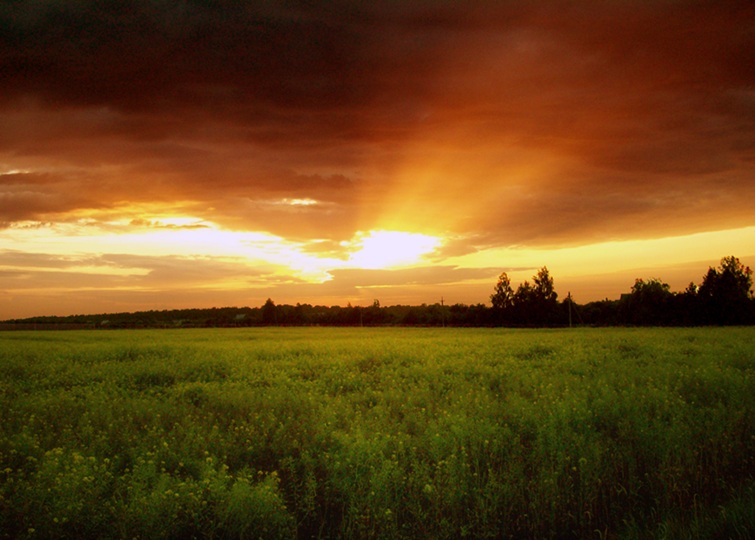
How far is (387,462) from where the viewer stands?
7.22 m

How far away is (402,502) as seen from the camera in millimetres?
6852

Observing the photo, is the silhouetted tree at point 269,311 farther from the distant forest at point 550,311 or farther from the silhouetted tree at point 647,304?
the silhouetted tree at point 647,304

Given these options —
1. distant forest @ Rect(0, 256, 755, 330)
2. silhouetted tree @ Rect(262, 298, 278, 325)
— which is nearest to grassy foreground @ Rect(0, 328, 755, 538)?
distant forest @ Rect(0, 256, 755, 330)

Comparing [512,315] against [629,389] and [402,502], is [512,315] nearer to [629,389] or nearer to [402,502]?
[629,389]

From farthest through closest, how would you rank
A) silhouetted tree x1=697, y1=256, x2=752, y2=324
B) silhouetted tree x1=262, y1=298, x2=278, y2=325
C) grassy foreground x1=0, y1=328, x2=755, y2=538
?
silhouetted tree x1=262, y1=298, x2=278, y2=325 < silhouetted tree x1=697, y1=256, x2=752, y2=324 < grassy foreground x1=0, y1=328, x2=755, y2=538

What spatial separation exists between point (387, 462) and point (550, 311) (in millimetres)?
97308

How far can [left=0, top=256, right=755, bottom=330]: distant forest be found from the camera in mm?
78625

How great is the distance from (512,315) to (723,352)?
80.0 metres

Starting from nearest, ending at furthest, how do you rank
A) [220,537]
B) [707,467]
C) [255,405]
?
[220,537] → [707,467] → [255,405]

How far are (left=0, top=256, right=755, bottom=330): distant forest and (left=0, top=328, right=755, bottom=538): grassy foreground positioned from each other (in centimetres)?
6911

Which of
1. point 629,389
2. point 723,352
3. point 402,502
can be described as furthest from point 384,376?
point 723,352

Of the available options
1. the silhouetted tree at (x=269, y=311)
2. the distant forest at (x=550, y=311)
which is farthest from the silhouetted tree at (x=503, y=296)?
Result: the silhouetted tree at (x=269, y=311)

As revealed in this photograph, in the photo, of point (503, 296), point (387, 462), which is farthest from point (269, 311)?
point (387, 462)

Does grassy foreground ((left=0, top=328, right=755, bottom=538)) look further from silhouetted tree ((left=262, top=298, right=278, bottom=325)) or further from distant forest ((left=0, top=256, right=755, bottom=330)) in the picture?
silhouetted tree ((left=262, top=298, right=278, bottom=325))
